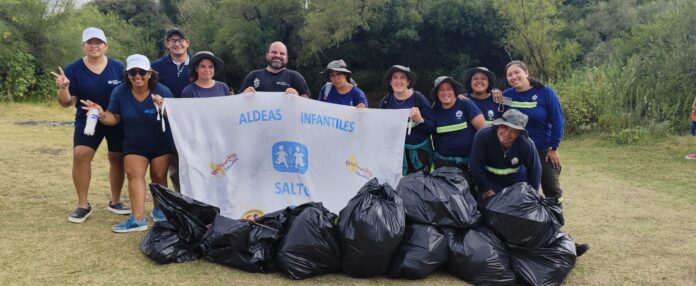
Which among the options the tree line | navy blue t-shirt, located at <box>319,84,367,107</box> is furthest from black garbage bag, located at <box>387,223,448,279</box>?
the tree line

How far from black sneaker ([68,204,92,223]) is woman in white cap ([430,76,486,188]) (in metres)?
3.19

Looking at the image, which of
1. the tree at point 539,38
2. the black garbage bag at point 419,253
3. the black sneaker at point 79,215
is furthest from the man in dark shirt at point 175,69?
the tree at point 539,38

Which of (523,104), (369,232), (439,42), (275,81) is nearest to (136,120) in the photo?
(275,81)

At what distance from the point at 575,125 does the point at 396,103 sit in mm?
8631

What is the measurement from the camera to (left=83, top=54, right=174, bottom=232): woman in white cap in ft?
14.4

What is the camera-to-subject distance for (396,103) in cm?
474

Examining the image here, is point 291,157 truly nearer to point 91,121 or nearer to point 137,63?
point 137,63

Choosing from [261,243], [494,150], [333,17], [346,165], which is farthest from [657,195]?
[333,17]

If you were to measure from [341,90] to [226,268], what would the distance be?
193 cm

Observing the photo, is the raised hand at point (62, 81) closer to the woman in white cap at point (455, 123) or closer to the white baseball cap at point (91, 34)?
the white baseball cap at point (91, 34)

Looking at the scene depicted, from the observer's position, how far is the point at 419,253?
3.70 metres

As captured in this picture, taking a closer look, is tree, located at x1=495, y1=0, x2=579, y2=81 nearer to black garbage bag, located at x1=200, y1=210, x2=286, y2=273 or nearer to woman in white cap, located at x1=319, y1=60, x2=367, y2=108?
woman in white cap, located at x1=319, y1=60, x2=367, y2=108

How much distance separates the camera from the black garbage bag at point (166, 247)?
3857 millimetres

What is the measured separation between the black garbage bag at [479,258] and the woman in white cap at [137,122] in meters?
2.48
